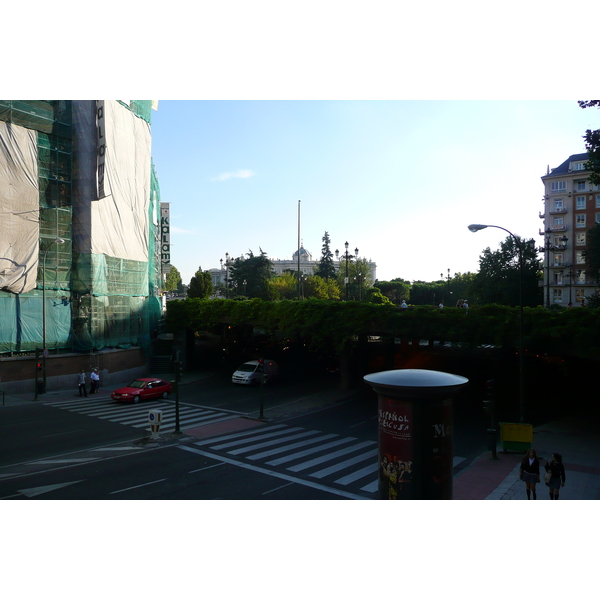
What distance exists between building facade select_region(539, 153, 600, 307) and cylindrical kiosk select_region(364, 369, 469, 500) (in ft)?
248

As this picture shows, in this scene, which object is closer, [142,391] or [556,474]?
[556,474]

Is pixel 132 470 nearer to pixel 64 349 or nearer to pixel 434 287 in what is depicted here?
pixel 64 349

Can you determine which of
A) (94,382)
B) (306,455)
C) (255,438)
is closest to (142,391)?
(94,382)

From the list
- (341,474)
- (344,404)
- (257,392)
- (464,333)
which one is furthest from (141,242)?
(341,474)

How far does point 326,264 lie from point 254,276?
2277cm

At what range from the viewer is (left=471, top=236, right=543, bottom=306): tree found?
64625 millimetres

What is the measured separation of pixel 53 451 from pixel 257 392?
1526 centimetres

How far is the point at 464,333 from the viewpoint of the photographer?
2352 centimetres

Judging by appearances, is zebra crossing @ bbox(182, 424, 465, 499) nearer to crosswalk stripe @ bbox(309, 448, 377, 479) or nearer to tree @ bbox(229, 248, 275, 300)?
crosswalk stripe @ bbox(309, 448, 377, 479)

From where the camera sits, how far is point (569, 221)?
79062 mm

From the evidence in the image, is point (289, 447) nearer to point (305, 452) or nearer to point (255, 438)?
point (305, 452)

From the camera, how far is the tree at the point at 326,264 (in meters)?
95.8

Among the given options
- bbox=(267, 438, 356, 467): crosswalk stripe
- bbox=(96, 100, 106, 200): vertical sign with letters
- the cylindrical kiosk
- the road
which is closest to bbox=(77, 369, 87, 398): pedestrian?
the road

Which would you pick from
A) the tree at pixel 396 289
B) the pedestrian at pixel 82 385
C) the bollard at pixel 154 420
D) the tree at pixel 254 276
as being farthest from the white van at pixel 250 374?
the tree at pixel 396 289
